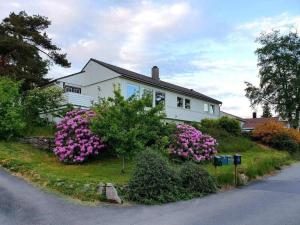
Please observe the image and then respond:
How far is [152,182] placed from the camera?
1246 cm

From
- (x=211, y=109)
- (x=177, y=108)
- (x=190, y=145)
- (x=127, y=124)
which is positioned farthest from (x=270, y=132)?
(x=127, y=124)

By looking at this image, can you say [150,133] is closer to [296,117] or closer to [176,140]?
[176,140]

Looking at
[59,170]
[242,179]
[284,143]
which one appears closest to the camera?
[59,170]

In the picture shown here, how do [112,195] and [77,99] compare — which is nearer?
[112,195]

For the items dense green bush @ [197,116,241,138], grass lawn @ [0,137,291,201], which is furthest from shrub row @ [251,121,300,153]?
grass lawn @ [0,137,291,201]

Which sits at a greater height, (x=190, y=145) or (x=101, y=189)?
(x=190, y=145)

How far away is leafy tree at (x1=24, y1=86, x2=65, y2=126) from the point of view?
76.5 feet

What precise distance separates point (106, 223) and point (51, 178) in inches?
183

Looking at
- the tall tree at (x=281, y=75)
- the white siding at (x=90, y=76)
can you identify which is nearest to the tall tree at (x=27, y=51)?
the white siding at (x=90, y=76)

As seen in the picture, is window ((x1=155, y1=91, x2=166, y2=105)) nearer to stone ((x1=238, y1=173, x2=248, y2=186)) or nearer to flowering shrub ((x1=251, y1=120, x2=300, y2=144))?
flowering shrub ((x1=251, y1=120, x2=300, y2=144))

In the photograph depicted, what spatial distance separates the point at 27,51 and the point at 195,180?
21.6 m

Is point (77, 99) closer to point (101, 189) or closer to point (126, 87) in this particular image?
point (126, 87)

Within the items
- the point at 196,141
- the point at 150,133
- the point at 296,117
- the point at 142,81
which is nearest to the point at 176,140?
the point at 196,141

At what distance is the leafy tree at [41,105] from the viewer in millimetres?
23328
